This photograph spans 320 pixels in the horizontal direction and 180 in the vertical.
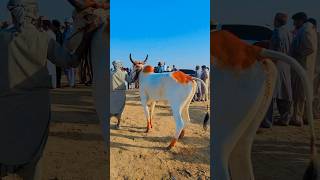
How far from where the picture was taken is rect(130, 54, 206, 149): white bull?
8.17 ft

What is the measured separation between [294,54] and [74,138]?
4.07 feet

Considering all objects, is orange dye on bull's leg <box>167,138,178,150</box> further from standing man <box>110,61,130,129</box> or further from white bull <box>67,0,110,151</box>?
white bull <box>67,0,110,151</box>

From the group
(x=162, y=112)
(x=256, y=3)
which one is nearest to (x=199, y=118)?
(x=162, y=112)

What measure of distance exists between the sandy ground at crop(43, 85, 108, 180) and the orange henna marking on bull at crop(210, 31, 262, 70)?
722 mm

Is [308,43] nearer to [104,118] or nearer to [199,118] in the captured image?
[199,118]

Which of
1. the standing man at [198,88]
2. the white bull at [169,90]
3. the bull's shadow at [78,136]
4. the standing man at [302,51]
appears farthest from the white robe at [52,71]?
the standing man at [302,51]

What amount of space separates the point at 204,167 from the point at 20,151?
3.96 ft

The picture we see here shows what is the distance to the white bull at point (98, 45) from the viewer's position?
1.72 meters

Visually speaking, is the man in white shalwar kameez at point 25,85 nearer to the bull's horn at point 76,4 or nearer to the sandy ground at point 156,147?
the bull's horn at point 76,4

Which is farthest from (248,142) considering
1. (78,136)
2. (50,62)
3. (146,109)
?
(50,62)

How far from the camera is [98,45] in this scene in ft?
5.78

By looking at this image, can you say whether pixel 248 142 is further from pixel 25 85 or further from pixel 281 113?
pixel 25 85

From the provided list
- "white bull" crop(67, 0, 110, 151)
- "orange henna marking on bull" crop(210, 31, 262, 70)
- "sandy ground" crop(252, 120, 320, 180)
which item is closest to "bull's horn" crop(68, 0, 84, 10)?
"white bull" crop(67, 0, 110, 151)

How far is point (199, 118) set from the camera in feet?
7.84
